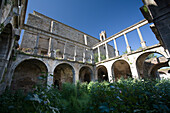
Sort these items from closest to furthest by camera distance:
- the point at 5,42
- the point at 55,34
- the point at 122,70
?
1. the point at 5,42
2. the point at 55,34
3. the point at 122,70

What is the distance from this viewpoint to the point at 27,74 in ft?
29.7

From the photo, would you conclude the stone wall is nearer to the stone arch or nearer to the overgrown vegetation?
the stone arch

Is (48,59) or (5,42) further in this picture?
(48,59)

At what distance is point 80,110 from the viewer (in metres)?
2.33

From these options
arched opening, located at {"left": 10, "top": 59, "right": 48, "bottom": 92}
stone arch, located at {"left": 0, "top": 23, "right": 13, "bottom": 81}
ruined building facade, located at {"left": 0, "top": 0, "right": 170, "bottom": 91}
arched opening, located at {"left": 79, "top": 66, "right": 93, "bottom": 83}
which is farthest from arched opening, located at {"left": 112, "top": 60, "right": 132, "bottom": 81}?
stone arch, located at {"left": 0, "top": 23, "right": 13, "bottom": 81}

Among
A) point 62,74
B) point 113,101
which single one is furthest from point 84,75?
point 113,101

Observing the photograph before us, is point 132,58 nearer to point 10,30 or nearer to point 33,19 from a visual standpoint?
point 10,30

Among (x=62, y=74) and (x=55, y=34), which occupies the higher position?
(x=55, y=34)

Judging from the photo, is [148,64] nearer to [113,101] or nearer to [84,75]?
[84,75]

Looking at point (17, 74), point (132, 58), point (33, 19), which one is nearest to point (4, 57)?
point (17, 74)

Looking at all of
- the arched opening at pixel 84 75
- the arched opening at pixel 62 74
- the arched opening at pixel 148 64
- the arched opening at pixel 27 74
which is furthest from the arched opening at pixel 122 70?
the arched opening at pixel 27 74

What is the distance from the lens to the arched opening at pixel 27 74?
836cm

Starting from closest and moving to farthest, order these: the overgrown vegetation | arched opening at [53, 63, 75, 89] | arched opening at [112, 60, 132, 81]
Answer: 1. the overgrown vegetation
2. arched opening at [53, 63, 75, 89]
3. arched opening at [112, 60, 132, 81]

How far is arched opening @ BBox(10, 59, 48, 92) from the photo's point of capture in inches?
329
